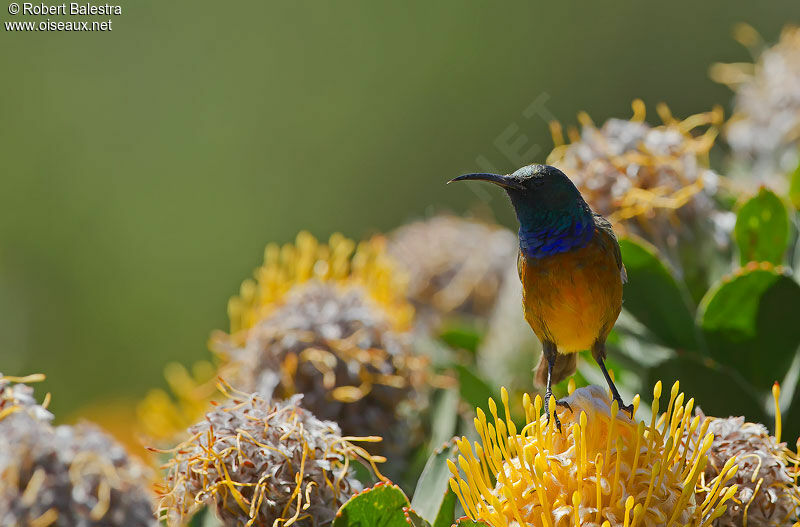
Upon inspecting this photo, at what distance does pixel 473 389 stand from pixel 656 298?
0.86ft

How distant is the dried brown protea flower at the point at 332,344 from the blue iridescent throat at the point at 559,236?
0.44 meters

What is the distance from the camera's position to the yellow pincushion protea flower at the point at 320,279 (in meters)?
1.43

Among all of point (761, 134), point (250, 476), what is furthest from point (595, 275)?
point (761, 134)

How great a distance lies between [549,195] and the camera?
2.97ft

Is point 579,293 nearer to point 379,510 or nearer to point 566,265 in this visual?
point 566,265

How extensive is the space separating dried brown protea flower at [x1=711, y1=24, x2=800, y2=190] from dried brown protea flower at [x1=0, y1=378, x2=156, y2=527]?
1.16 metres

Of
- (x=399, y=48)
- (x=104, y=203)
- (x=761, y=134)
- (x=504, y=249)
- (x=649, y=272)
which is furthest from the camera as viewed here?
(x=399, y=48)

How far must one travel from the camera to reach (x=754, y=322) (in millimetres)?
1038

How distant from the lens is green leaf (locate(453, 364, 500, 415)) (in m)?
1.14

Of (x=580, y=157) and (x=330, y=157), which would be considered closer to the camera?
(x=580, y=157)

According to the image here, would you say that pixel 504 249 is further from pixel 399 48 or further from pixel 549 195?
pixel 399 48

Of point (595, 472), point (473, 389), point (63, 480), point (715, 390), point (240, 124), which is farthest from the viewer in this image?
point (240, 124)

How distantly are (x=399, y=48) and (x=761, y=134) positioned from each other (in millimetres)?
4311

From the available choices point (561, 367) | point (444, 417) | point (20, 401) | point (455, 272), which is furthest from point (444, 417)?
point (455, 272)
